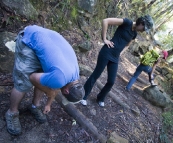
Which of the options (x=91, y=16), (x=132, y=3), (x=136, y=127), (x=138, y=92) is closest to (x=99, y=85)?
(x=136, y=127)

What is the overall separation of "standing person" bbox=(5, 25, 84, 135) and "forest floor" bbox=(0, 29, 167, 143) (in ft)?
1.19

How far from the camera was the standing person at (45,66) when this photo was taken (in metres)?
2.02

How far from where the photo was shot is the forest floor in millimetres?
2893

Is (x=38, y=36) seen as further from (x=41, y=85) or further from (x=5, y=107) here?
(x=5, y=107)

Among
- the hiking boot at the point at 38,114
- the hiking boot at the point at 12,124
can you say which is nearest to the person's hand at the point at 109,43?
the hiking boot at the point at 38,114

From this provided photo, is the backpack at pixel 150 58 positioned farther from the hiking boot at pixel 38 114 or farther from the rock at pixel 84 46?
the hiking boot at pixel 38 114

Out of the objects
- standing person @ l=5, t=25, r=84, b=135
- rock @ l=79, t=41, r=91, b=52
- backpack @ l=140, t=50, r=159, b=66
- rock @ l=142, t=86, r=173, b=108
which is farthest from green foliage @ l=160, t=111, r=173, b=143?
standing person @ l=5, t=25, r=84, b=135

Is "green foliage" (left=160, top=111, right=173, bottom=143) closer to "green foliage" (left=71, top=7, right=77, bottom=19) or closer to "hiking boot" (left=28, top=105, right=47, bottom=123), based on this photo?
"hiking boot" (left=28, top=105, right=47, bottom=123)

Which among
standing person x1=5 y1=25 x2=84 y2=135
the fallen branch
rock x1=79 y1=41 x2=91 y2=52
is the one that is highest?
standing person x1=5 y1=25 x2=84 y2=135

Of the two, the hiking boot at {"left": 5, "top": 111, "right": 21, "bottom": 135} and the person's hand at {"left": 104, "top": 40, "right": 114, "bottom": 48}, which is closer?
the hiking boot at {"left": 5, "top": 111, "right": 21, "bottom": 135}

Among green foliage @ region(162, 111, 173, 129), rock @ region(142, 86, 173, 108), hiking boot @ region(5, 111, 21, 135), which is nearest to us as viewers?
hiking boot @ region(5, 111, 21, 135)

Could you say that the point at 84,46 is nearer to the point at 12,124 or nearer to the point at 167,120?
the point at 167,120

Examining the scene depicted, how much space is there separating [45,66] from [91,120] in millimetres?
1986

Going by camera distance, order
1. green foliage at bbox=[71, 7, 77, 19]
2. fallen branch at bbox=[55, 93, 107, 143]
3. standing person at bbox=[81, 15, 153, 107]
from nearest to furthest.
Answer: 1. fallen branch at bbox=[55, 93, 107, 143]
2. standing person at bbox=[81, 15, 153, 107]
3. green foliage at bbox=[71, 7, 77, 19]
